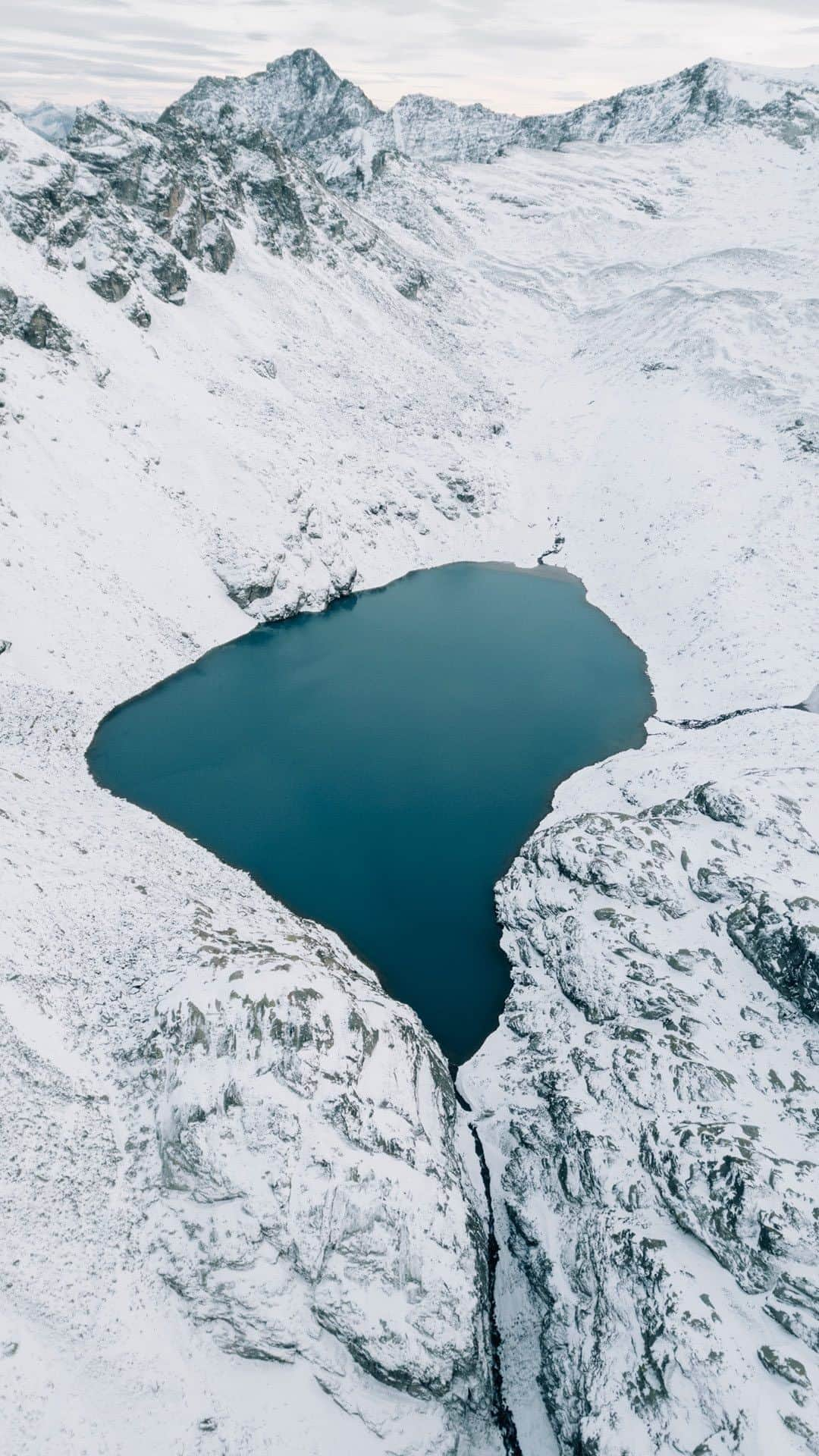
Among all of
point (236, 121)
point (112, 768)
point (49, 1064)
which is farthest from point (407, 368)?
point (49, 1064)

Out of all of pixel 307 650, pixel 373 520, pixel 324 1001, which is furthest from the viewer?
pixel 373 520

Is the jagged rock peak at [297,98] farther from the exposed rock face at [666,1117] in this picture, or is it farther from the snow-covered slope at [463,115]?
the exposed rock face at [666,1117]

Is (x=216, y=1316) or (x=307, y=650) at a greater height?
(x=307, y=650)

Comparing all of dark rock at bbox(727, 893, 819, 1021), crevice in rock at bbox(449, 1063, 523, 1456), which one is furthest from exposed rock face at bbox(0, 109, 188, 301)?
crevice in rock at bbox(449, 1063, 523, 1456)

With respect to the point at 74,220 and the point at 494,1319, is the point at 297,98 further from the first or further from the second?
the point at 494,1319

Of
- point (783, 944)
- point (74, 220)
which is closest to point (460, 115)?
point (74, 220)

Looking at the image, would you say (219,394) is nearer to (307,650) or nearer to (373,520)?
(373,520)

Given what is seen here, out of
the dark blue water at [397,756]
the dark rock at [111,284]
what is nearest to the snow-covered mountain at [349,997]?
the dark rock at [111,284]
